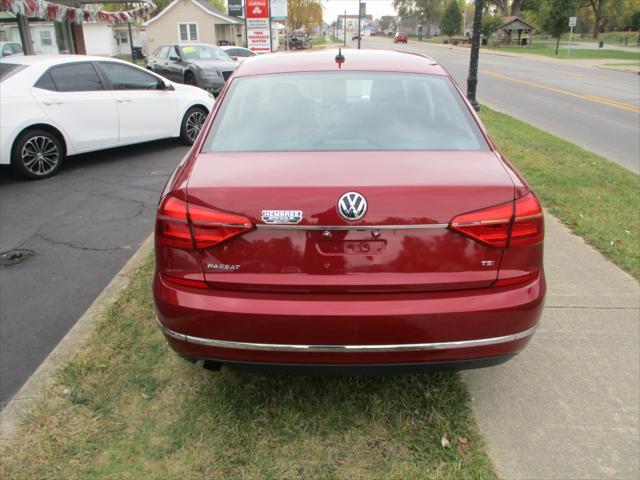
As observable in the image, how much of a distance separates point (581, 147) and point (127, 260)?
855cm

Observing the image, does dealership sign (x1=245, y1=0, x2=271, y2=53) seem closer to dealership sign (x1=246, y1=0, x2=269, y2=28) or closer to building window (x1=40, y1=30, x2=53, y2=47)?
dealership sign (x1=246, y1=0, x2=269, y2=28)

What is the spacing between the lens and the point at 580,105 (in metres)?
16.4

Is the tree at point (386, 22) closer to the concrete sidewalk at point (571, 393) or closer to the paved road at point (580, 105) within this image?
the paved road at point (580, 105)

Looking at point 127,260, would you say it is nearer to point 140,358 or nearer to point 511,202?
point 140,358

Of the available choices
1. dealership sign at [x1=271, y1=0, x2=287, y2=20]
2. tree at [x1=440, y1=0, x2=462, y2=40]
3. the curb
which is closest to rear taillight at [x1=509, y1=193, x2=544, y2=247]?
the curb

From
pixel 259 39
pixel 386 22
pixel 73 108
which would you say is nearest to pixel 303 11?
pixel 259 39

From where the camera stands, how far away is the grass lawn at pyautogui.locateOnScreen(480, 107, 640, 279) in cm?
527

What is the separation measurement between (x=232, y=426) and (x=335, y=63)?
2188mm

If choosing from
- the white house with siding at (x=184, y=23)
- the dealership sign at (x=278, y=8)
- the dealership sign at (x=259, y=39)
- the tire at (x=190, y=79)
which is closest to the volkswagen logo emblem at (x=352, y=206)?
the tire at (x=190, y=79)

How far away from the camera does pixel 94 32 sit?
188ft

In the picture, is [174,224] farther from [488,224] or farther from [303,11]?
[303,11]

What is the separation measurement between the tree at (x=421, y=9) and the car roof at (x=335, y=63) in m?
140

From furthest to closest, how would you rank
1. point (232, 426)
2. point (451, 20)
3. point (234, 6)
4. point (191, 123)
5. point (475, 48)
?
point (451, 20), point (234, 6), point (475, 48), point (191, 123), point (232, 426)

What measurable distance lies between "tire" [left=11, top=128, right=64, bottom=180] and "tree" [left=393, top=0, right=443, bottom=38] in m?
137
